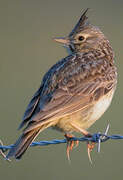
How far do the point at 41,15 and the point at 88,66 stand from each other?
1003 cm

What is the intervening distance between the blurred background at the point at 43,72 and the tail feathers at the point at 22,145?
11.9 ft

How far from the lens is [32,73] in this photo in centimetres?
1411

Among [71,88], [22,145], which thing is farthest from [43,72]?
[22,145]

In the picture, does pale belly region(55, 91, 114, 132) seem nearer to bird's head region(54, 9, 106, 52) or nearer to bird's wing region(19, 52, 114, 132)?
bird's wing region(19, 52, 114, 132)

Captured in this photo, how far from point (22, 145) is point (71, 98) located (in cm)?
91

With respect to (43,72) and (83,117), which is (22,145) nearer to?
(83,117)

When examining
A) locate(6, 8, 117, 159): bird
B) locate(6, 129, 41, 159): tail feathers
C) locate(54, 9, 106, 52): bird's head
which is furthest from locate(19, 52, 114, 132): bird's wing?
locate(54, 9, 106, 52): bird's head

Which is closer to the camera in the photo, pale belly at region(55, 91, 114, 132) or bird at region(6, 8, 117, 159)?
bird at region(6, 8, 117, 159)

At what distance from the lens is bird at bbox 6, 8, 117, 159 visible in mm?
7285

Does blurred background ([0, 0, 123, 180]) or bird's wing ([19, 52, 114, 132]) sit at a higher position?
bird's wing ([19, 52, 114, 132])

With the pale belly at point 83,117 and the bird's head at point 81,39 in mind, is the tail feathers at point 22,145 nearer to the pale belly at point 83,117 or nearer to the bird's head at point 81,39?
the pale belly at point 83,117

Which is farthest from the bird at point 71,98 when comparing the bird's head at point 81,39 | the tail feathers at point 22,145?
the bird's head at point 81,39

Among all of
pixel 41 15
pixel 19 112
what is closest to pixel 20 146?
pixel 19 112

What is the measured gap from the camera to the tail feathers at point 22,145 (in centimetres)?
712
